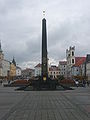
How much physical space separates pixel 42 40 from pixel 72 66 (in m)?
126

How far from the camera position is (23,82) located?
215 feet

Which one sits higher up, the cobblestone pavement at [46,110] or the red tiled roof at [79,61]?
the red tiled roof at [79,61]

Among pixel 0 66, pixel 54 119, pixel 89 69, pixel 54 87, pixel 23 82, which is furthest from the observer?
pixel 0 66

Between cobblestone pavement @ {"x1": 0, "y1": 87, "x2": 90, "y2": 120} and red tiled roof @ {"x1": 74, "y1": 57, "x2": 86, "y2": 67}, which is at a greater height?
red tiled roof @ {"x1": 74, "y1": 57, "x2": 86, "y2": 67}

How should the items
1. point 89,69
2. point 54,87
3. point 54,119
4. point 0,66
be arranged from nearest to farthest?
point 54,119 → point 54,87 → point 89,69 → point 0,66

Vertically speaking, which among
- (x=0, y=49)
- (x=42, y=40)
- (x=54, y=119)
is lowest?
(x=54, y=119)

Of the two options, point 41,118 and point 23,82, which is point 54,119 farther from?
point 23,82

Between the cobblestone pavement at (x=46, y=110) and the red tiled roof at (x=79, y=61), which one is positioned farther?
the red tiled roof at (x=79, y=61)

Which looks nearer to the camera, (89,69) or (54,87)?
(54,87)

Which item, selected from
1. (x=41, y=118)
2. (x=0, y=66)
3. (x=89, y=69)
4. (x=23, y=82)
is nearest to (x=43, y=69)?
(x=23, y=82)

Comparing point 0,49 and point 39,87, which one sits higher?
point 0,49

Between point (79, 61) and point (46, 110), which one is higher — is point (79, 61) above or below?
above

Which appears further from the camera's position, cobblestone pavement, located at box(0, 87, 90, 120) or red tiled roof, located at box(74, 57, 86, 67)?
red tiled roof, located at box(74, 57, 86, 67)

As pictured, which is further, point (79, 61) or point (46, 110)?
point (79, 61)
